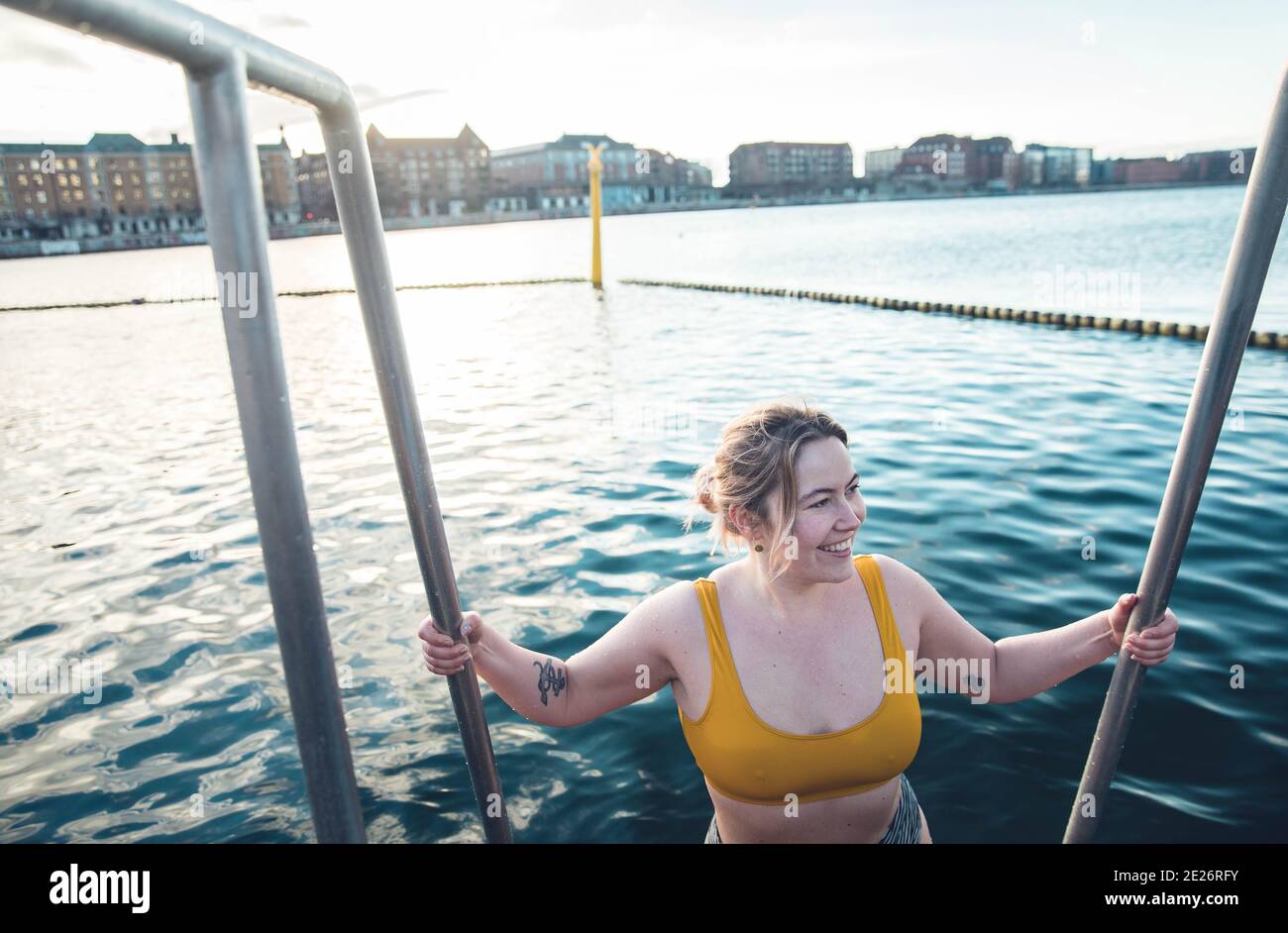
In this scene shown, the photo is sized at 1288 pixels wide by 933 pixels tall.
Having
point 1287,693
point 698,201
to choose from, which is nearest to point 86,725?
point 1287,693

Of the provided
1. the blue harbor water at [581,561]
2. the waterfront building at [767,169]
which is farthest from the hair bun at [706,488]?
Answer: the waterfront building at [767,169]

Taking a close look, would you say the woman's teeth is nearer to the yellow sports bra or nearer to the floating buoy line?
the yellow sports bra

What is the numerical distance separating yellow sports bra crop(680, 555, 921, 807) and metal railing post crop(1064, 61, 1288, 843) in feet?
2.41

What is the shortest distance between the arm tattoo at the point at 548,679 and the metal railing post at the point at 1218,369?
4.72 feet

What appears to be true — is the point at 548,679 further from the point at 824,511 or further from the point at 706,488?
the point at 824,511

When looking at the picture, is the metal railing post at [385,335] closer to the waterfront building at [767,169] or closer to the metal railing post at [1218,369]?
the metal railing post at [1218,369]

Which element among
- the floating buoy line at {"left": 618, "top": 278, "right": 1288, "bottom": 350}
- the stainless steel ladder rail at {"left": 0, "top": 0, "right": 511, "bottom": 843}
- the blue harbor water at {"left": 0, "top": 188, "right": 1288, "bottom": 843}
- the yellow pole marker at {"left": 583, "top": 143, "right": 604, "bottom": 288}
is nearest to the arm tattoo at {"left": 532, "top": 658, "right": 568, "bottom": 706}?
the stainless steel ladder rail at {"left": 0, "top": 0, "right": 511, "bottom": 843}

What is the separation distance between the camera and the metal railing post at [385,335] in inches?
53.4

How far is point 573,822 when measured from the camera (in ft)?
14.0

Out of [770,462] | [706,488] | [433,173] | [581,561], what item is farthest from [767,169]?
[770,462]

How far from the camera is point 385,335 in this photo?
1.41m

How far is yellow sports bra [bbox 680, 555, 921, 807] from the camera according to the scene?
2516 millimetres

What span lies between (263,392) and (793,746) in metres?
1.97

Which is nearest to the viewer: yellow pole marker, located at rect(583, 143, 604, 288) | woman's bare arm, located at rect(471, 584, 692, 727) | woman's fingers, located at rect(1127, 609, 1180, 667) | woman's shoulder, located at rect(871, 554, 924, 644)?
woman's fingers, located at rect(1127, 609, 1180, 667)
